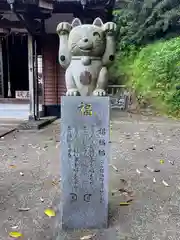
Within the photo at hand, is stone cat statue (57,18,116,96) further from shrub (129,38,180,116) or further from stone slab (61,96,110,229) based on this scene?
shrub (129,38,180,116)

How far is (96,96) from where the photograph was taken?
2.54m

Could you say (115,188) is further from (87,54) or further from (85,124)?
(87,54)

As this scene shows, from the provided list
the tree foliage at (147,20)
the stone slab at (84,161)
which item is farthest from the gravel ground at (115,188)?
the tree foliage at (147,20)

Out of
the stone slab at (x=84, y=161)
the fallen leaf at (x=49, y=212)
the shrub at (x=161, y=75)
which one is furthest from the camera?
the shrub at (x=161, y=75)

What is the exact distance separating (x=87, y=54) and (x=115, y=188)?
192 centimetres

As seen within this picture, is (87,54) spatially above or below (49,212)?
above

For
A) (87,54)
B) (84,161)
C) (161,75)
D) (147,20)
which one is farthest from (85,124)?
(147,20)

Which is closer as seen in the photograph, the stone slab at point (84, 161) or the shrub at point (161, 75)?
the stone slab at point (84, 161)

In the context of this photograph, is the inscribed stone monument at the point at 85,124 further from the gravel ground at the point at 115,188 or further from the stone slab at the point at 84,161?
the gravel ground at the point at 115,188

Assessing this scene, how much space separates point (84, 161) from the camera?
2617 millimetres

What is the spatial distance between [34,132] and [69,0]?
3.41 m

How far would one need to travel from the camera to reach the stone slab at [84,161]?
2.51m

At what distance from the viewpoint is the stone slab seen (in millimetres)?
2510

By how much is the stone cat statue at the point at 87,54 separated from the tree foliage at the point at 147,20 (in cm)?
995
